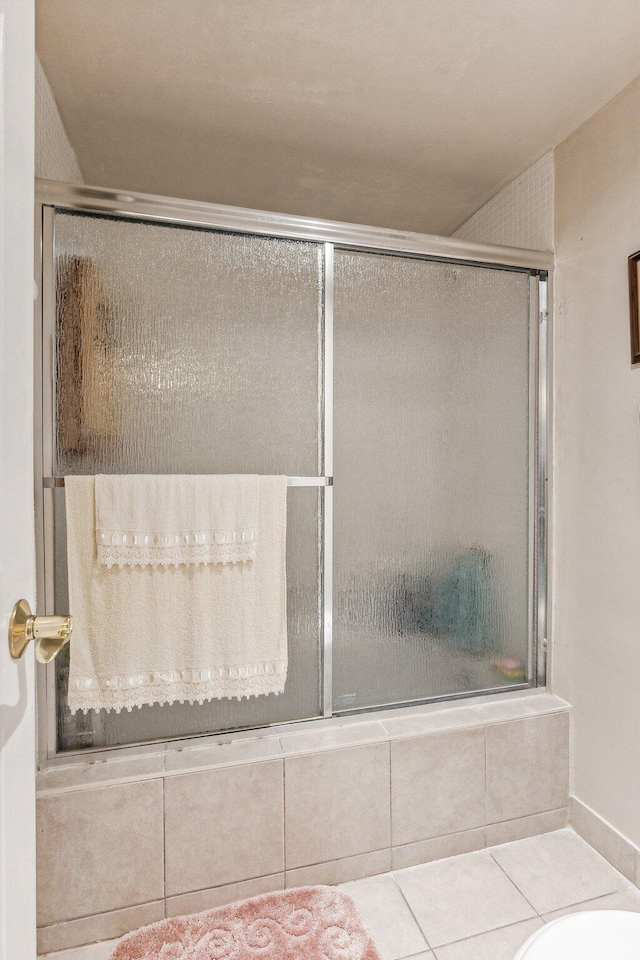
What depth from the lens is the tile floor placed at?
4.17 ft

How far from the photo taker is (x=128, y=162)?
174 cm

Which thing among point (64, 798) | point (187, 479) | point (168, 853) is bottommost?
point (168, 853)

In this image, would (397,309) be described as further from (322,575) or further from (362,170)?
(322,575)

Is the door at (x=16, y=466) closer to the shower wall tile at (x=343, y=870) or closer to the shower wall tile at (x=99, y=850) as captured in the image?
the shower wall tile at (x=99, y=850)

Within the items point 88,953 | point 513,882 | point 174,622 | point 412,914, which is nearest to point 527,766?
point 513,882

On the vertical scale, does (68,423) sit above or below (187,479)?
above

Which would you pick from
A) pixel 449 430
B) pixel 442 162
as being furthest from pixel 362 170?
pixel 449 430

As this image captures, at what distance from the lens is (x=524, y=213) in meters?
1.85

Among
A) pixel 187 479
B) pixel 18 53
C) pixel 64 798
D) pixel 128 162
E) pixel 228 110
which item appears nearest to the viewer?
pixel 18 53

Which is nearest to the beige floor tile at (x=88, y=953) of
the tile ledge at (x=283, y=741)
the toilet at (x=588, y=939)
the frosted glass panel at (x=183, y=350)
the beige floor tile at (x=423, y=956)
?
the tile ledge at (x=283, y=741)

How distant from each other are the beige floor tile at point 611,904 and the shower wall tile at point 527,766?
27 cm

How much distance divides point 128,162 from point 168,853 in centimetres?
208

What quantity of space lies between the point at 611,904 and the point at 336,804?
765 mm

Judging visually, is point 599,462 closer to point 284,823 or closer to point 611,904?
point 611,904
